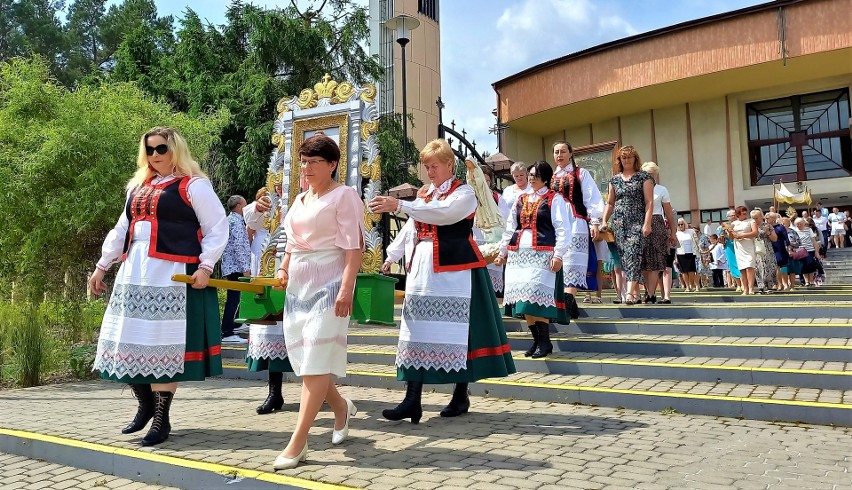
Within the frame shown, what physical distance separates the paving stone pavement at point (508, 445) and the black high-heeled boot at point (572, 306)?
7.43 feet

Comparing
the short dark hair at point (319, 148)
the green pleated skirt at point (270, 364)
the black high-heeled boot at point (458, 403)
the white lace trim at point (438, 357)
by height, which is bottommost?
the black high-heeled boot at point (458, 403)

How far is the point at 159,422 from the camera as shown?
4449 mm

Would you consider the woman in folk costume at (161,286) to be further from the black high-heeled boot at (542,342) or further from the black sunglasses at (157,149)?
the black high-heeled boot at (542,342)

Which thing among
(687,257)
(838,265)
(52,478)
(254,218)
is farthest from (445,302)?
(838,265)

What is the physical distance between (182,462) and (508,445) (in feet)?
6.45

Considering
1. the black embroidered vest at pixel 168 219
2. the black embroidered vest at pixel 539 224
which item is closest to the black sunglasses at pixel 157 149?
the black embroidered vest at pixel 168 219

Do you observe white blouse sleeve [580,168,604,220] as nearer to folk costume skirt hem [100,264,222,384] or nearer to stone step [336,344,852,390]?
stone step [336,344,852,390]

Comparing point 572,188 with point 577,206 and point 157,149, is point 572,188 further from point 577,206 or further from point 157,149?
point 157,149

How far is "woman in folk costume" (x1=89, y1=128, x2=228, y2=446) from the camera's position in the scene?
170 inches

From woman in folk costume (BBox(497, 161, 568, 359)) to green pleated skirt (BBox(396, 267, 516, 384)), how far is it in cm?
129

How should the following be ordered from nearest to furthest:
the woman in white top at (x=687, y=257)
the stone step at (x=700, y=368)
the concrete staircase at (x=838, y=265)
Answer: the stone step at (x=700, y=368) < the woman in white top at (x=687, y=257) < the concrete staircase at (x=838, y=265)

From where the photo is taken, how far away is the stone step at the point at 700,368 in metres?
5.18

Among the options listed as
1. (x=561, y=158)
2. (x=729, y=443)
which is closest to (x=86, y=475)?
(x=729, y=443)

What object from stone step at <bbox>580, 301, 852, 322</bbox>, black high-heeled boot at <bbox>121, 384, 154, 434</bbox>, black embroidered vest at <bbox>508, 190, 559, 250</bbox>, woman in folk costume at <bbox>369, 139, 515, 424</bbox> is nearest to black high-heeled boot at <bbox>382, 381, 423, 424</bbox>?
woman in folk costume at <bbox>369, 139, 515, 424</bbox>
